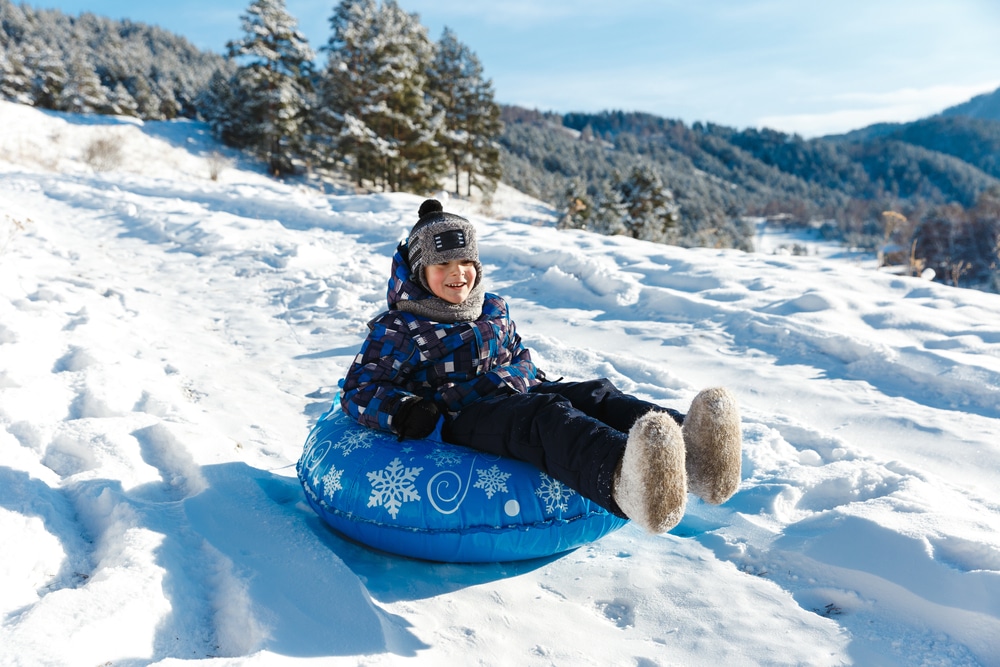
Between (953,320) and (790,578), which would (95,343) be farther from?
(953,320)

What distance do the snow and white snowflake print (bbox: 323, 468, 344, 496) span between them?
0.16m

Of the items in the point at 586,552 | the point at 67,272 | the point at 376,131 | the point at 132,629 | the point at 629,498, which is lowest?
the point at 586,552

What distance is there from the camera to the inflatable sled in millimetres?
2072

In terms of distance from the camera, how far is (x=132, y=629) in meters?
1.55

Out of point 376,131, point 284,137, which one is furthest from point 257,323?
point 284,137

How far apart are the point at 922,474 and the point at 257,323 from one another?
4.31 m

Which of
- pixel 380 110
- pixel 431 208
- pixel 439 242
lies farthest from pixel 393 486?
pixel 380 110

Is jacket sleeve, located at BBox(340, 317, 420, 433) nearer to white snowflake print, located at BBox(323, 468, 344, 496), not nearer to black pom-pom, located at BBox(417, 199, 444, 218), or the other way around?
white snowflake print, located at BBox(323, 468, 344, 496)

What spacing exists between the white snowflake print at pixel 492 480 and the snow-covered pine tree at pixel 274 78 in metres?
23.3

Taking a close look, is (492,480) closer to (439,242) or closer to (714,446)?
(714,446)

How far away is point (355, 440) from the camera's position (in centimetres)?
234

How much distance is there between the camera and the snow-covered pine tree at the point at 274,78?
22.6 m

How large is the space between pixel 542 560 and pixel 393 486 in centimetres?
59

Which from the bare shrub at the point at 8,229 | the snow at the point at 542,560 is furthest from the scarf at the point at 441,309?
the bare shrub at the point at 8,229
